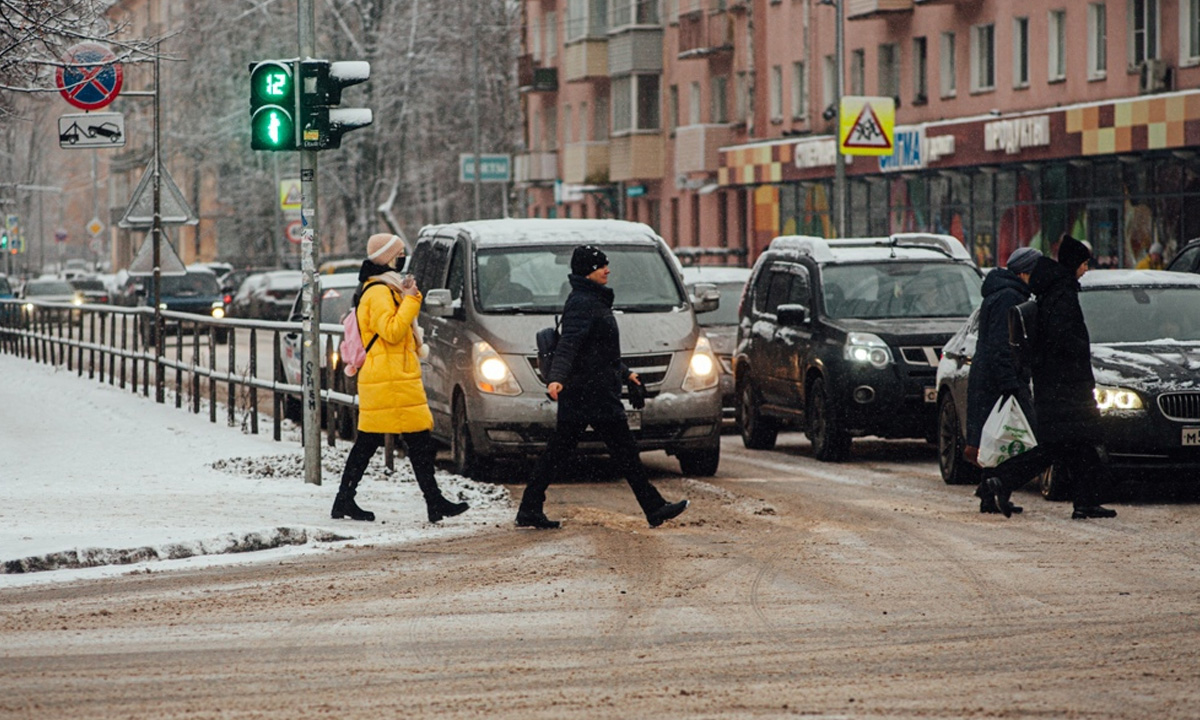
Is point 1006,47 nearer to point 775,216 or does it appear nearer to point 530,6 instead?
point 775,216

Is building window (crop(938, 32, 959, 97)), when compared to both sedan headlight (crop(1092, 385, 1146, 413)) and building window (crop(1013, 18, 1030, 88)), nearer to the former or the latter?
building window (crop(1013, 18, 1030, 88))

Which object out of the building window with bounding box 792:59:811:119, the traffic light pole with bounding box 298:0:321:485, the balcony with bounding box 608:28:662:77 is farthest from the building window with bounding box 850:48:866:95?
the traffic light pole with bounding box 298:0:321:485

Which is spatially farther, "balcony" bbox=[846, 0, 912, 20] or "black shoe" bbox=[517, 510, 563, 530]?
"balcony" bbox=[846, 0, 912, 20]

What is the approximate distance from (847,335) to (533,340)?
3269 millimetres

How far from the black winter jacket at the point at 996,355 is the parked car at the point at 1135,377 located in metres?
0.69

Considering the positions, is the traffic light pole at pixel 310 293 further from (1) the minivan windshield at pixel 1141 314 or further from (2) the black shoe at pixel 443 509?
(1) the minivan windshield at pixel 1141 314

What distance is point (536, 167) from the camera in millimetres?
77188

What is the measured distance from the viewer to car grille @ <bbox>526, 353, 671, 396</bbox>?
16.9 meters

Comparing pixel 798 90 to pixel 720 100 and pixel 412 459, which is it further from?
pixel 412 459

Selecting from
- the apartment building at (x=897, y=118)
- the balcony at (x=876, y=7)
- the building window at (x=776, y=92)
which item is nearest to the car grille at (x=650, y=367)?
the apartment building at (x=897, y=118)

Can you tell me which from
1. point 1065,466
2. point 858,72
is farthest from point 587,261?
point 858,72

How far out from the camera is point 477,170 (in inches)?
2299

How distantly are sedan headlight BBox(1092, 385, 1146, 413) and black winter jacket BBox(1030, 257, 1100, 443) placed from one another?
0.88 meters

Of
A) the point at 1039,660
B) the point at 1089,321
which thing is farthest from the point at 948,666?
the point at 1089,321
